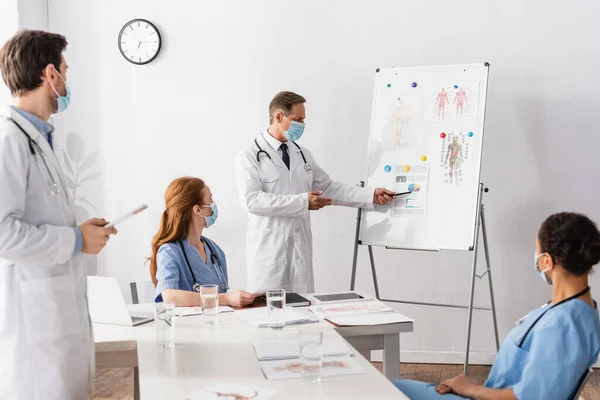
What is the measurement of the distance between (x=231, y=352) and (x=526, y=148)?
111 inches

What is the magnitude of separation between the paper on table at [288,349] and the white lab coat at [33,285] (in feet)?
1.60

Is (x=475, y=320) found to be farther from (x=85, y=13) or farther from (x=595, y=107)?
(x=85, y=13)

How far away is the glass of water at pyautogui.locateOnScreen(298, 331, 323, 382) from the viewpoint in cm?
161

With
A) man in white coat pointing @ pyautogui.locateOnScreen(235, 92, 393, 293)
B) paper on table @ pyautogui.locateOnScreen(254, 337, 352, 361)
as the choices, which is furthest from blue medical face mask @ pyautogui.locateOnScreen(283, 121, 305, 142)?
paper on table @ pyautogui.locateOnScreen(254, 337, 352, 361)

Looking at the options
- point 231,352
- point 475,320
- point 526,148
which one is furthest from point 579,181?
point 231,352

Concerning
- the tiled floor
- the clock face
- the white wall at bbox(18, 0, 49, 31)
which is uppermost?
the white wall at bbox(18, 0, 49, 31)

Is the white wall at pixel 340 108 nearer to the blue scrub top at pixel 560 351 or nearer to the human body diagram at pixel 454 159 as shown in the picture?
the human body diagram at pixel 454 159

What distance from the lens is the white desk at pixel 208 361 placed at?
1.56 m

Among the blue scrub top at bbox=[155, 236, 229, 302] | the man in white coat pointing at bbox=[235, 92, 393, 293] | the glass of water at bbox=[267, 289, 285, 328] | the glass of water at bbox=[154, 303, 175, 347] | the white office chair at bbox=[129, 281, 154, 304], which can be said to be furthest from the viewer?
the man in white coat pointing at bbox=[235, 92, 393, 293]

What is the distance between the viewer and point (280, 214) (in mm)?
3568

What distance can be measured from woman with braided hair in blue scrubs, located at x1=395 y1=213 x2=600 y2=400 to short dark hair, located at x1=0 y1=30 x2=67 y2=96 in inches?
52.0

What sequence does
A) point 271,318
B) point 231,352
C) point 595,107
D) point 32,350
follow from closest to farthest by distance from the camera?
point 32,350, point 231,352, point 271,318, point 595,107

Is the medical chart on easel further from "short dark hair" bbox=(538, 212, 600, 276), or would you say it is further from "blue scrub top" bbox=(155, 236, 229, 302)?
"short dark hair" bbox=(538, 212, 600, 276)

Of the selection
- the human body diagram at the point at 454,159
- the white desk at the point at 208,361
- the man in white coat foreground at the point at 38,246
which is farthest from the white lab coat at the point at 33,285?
the human body diagram at the point at 454,159
